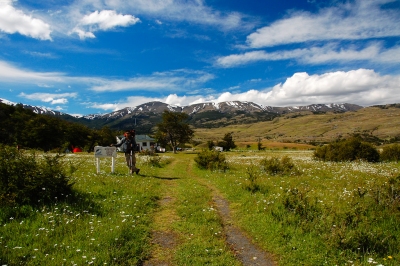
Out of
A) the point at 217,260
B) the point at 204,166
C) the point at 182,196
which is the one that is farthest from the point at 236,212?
the point at 204,166

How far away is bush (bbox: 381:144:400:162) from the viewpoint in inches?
1229

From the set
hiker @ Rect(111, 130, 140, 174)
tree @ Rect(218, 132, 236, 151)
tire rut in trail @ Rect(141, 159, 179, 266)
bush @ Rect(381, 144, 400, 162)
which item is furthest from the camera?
tree @ Rect(218, 132, 236, 151)

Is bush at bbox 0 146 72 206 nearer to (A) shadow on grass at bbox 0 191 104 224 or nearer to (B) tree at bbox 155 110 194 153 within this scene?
(A) shadow on grass at bbox 0 191 104 224

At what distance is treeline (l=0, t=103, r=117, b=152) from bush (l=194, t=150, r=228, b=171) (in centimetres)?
4858

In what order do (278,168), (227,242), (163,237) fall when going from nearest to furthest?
1. (227,242)
2. (163,237)
3. (278,168)

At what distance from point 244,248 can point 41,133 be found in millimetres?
80699

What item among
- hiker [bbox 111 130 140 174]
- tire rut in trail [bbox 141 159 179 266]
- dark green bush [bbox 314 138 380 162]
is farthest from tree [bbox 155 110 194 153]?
tire rut in trail [bbox 141 159 179 266]

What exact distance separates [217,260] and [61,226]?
4.40 m

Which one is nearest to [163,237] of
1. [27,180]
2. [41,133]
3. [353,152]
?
[27,180]

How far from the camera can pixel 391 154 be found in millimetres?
31781

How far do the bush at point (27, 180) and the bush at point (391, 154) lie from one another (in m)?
36.2

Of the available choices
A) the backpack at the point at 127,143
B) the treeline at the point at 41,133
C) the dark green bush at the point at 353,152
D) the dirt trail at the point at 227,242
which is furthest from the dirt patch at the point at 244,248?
the treeline at the point at 41,133

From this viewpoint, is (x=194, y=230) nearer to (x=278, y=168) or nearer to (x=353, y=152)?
(x=278, y=168)

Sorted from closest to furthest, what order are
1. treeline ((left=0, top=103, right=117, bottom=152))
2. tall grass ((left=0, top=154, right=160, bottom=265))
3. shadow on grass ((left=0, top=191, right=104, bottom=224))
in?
1. tall grass ((left=0, top=154, right=160, bottom=265))
2. shadow on grass ((left=0, top=191, right=104, bottom=224))
3. treeline ((left=0, top=103, right=117, bottom=152))
